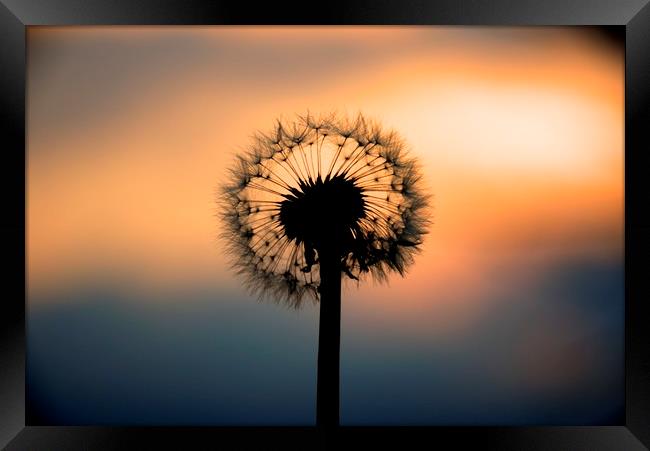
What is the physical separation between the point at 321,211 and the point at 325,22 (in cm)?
95

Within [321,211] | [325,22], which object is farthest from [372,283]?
[325,22]

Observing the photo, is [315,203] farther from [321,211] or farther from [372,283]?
[372,283]

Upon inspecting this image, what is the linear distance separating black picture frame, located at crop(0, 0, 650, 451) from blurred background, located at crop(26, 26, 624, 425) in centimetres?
7

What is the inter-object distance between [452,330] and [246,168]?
4.33ft

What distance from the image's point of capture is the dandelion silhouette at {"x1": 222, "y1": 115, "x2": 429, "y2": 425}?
3062 mm

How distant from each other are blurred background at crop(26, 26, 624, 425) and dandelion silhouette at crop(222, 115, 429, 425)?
68 millimetres

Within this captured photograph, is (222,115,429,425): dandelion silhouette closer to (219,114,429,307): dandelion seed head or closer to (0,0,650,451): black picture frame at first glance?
(219,114,429,307): dandelion seed head

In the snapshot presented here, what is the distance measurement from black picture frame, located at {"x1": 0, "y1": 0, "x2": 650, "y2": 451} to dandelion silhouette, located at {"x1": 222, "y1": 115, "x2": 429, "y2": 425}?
1.69 feet

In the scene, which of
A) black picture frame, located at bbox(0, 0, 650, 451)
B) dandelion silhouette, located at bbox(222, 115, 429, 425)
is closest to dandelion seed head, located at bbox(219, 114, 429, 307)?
dandelion silhouette, located at bbox(222, 115, 429, 425)

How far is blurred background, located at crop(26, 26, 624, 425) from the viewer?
3152 mm

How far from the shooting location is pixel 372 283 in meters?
3.13

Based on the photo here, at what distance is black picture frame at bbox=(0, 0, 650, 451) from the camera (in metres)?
3.06

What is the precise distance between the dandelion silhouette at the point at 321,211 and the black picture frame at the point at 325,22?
0.52 m

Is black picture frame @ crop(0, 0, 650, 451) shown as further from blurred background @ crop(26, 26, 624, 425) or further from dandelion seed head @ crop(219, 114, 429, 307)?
dandelion seed head @ crop(219, 114, 429, 307)
